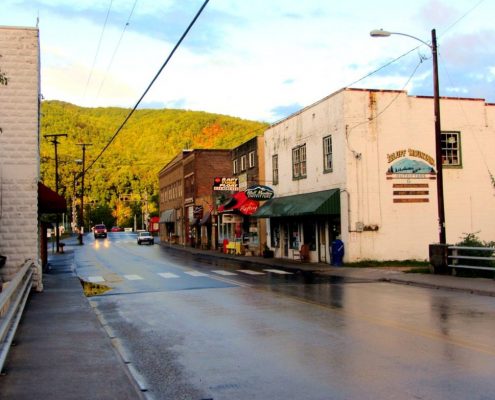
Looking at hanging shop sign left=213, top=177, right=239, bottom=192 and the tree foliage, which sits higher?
the tree foliage

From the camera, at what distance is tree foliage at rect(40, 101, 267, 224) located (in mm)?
90875

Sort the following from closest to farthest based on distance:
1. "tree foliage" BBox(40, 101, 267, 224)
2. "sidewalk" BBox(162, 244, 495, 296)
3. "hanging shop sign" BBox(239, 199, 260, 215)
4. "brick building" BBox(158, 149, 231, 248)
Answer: "sidewalk" BBox(162, 244, 495, 296) < "hanging shop sign" BBox(239, 199, 260, 215) < "brick building" BBox(158, 149, 231, 248) < "tree foliage" BBox(40, 101, 267, 224)

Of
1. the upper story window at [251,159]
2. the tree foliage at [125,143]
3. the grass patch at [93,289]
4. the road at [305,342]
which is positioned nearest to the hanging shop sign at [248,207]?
the upper story window at [251,159]

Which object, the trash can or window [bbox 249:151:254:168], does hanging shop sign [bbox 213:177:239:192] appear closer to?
window [bbox 249:151:254:168]

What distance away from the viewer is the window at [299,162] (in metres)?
32.2

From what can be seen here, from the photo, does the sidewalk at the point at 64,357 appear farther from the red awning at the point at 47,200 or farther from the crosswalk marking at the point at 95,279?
the crosswalk marking at the point at 95,279

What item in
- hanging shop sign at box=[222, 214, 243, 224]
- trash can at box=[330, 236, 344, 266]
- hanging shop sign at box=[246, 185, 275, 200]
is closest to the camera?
trash can at box=[330, 236, 344, 266]

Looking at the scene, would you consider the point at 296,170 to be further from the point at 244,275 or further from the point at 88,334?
the point at 88,334

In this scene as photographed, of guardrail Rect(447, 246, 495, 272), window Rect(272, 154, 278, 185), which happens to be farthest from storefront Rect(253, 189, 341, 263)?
guardrail Rect(447, 246, 495, 272)

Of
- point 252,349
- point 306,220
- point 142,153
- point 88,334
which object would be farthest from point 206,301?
point 142,153

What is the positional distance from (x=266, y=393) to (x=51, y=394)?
236cm

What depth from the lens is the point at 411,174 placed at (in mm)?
27594

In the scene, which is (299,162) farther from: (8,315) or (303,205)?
(8,315)

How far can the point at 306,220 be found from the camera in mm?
31594
